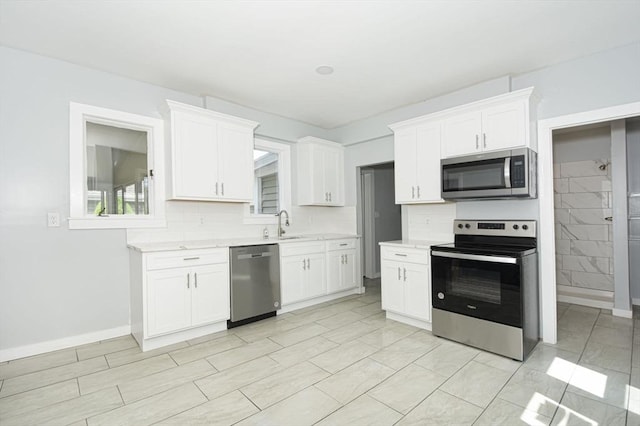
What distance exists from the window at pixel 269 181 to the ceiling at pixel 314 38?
1.16 m

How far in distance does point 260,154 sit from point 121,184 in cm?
186

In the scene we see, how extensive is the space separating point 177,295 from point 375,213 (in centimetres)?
408

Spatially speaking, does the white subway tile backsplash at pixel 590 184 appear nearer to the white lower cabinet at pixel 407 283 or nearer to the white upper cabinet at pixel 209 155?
the white lower cabinet at pixel 407 283

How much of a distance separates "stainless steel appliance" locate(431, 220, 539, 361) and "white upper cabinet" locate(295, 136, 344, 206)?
2.07m

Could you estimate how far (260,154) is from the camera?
4.60 metres

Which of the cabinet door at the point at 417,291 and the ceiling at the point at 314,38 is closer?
the ceiling at the point at 314,38

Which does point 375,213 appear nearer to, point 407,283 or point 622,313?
point 407,283

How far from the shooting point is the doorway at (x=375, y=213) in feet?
19.7

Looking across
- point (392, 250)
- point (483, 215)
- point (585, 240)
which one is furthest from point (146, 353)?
point (585, 240)

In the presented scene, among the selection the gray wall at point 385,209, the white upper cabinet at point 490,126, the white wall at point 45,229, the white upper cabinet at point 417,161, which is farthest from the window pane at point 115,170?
the gray wall at point 385,209

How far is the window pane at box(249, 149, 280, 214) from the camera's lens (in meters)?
4.48

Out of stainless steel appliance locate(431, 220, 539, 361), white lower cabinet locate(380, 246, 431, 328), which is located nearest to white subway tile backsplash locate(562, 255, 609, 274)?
stainless steel appliance locate(431, 220, 539, 361)

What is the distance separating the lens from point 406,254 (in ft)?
11.3

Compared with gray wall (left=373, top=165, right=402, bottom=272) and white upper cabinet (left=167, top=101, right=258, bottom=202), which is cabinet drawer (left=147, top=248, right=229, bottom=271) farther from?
gray wall (left=373, top=165, right=402, bottom=272)
